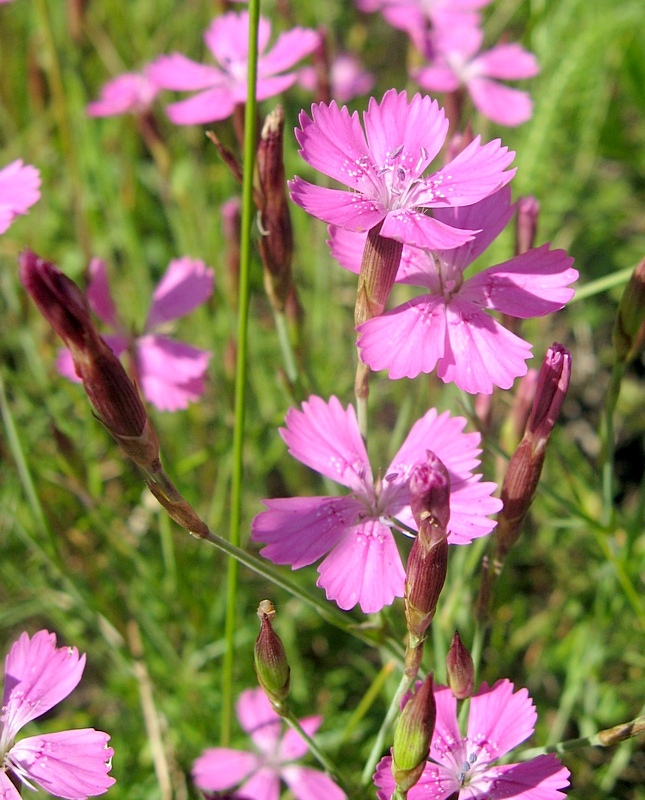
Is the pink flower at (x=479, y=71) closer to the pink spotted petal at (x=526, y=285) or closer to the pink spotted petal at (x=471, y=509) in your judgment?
the pink spotted petal at (x=526, y=285)

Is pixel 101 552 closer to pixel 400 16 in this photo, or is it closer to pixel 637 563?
pixel 637 563

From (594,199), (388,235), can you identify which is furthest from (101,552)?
(594,199)

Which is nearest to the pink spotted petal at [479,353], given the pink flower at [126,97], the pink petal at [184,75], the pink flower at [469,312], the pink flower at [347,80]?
the pink flower at [469,312]

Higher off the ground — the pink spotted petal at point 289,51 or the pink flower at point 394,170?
the pink spotted petal at point 289,51

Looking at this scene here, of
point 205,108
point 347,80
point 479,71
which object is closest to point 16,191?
point 205,108

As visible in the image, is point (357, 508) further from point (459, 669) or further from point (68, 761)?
point (68, 761)

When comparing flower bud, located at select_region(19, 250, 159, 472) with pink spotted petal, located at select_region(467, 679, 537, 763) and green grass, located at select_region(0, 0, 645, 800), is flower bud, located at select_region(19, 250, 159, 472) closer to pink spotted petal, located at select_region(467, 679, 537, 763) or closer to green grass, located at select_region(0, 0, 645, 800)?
green grass, located at select_region(0, 0, 645, 800)
